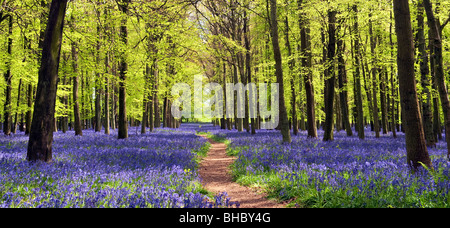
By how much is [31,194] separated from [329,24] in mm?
15055

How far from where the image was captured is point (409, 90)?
6.02 m

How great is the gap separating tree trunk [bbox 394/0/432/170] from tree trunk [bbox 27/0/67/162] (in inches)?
351

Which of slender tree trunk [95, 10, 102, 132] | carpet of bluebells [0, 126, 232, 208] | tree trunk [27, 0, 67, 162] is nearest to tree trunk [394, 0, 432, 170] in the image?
carpet of bluebells [0, 126, 232, 208]

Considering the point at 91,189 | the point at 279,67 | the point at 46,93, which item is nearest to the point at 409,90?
the point at 91,189

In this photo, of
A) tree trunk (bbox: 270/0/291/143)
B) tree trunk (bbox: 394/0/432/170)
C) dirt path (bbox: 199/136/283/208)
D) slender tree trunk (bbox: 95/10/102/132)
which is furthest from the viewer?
slender tree trunk (bbox: 95/10/102/132)

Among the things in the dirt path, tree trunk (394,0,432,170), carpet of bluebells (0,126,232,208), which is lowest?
the dirt path

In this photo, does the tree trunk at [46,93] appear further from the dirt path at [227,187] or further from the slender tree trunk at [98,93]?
the dirt path at [227,187]

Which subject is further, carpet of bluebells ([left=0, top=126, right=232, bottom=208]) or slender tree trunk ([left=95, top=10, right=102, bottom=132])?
slender tree trunk ([left=95, top=10, right=102, bottom=132])

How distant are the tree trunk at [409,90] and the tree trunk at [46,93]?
8909 millimetres

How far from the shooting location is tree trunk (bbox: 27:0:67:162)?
23.2 feet

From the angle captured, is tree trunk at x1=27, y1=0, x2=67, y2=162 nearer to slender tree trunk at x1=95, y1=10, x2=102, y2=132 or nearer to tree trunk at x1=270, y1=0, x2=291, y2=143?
slender tree trunk at x1=95, y1=10, x2=102, y2=132

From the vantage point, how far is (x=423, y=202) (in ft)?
13.0

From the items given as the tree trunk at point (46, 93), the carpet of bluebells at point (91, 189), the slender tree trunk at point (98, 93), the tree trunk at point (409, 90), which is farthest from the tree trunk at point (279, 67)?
the tree trunk at point (46, 93)

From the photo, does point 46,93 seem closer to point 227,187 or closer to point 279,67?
point 227,187
